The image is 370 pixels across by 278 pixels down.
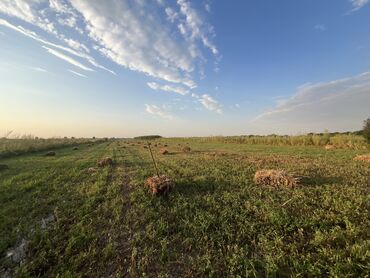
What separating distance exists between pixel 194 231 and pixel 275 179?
3799 mm

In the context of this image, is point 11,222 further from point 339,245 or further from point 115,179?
point 339,245

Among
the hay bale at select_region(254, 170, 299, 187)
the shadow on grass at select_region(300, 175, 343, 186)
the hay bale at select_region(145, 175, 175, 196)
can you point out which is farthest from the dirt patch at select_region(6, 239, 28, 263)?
the shadow on grass at select_region(300, 175, 343, 186)

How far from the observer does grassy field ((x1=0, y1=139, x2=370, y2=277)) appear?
10.4 feet

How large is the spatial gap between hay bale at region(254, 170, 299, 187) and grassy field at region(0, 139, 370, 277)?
386 mm

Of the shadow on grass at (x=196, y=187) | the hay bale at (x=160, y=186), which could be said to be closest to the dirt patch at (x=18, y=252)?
the hay bale at (x=160, y=186)

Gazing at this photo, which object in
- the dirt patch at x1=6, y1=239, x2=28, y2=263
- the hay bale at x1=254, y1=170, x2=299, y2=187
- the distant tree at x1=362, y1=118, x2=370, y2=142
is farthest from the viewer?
the distant tree at x1=362, y1=118, x2=370, y2=142

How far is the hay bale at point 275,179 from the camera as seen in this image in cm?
663

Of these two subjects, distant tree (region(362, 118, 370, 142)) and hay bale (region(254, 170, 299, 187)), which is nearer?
hay bale (region(254, 170, 299, 187))

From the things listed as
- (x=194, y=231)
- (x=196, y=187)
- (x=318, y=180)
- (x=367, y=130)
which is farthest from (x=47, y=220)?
(x=367, y=130)

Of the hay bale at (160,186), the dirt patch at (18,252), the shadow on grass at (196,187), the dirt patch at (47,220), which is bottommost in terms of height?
the dirt patch at (18,252)

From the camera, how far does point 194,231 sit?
418 cm

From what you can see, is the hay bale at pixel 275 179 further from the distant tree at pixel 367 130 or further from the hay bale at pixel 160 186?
the distant tree at pixel 367 130

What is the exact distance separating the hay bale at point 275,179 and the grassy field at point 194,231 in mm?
386

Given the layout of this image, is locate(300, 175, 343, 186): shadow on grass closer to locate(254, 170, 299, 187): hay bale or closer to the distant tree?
locate(254, 170, 299, 187): hay bale
